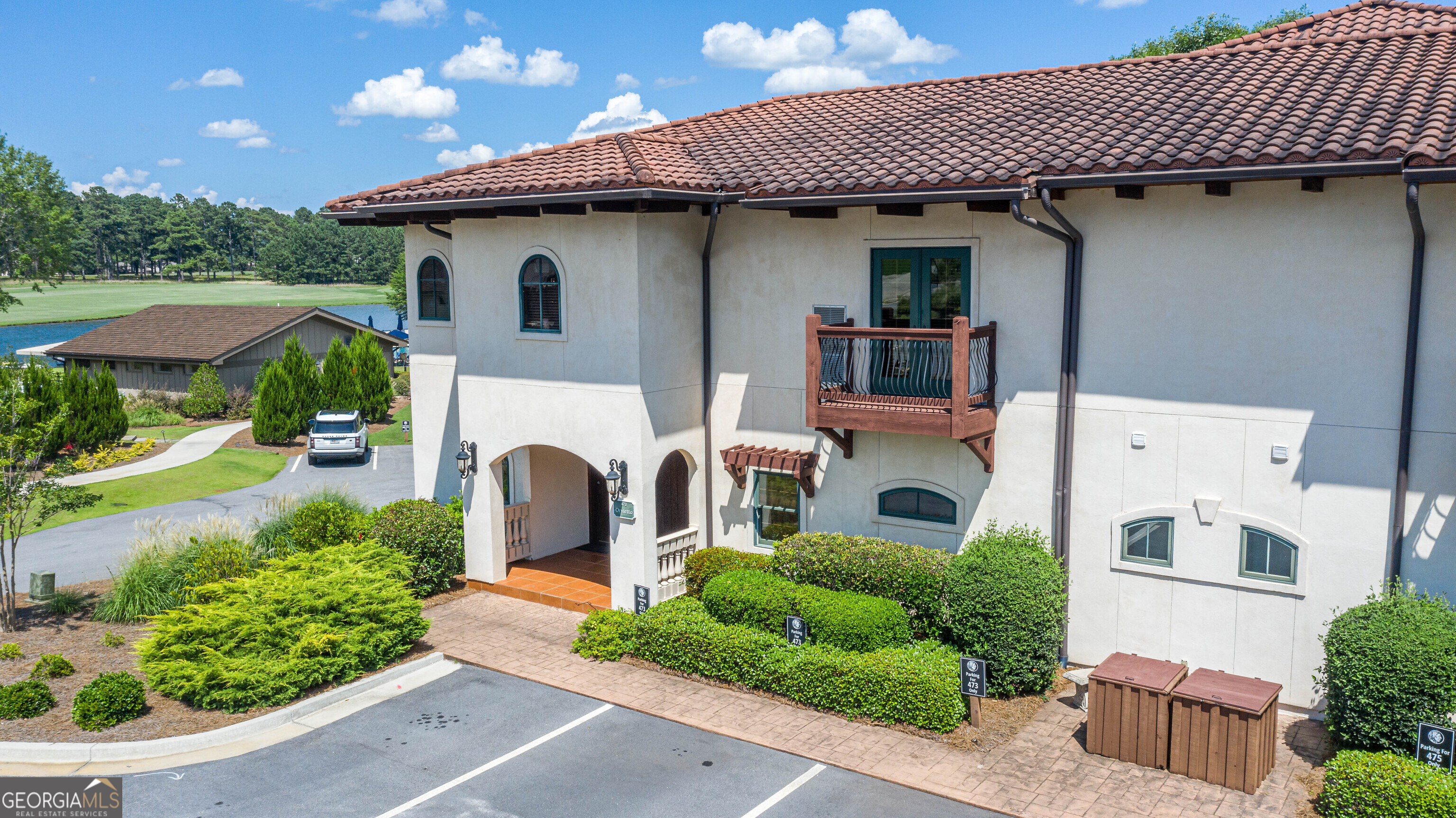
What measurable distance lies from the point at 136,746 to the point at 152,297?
98.9m

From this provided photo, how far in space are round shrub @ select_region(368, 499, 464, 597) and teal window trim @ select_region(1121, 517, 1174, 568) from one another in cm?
1013

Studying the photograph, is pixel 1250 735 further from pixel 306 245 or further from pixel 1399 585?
pixel 306 245

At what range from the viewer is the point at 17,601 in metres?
15.8

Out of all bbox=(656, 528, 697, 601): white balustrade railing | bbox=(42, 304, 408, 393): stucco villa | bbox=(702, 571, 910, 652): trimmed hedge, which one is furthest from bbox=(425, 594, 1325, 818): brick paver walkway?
bbox=(42, 304, 408, 393): stucco villa

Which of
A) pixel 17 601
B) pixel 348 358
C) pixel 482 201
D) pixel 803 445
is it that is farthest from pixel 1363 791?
pixel 348 358

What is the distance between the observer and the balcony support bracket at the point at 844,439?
12992 millimetres

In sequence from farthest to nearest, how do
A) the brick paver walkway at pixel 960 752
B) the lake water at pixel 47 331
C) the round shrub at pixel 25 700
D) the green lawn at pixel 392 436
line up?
the lake water at pixel 47 331 → the green lawn at pixel 392 436 → the round shrub at pixel 25 700 → the brick paver walkway at pixel 960 752

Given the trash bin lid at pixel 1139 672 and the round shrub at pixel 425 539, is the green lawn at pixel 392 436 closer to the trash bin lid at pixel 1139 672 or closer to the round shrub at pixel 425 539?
the round shrub at pixel 425 539

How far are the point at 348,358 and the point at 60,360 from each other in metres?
15.4

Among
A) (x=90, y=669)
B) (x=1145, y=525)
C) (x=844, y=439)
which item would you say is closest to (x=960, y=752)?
(x=1145, y=525)

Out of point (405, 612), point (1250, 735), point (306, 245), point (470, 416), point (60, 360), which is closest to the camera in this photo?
point (1250, 735)

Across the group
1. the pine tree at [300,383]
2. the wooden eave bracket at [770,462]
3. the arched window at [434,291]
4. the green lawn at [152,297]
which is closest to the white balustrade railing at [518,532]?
the arched window at [434,291]

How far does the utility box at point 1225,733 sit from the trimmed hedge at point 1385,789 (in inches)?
24.3

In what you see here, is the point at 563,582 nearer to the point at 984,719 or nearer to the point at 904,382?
the point at 904,382
